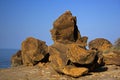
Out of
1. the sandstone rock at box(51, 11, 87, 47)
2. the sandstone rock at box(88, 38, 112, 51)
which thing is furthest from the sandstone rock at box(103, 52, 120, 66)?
the sandstone rock at box(88, 38, 112, 51)

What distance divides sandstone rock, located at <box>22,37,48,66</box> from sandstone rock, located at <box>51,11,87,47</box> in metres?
1.96

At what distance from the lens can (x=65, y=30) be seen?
3127 cm

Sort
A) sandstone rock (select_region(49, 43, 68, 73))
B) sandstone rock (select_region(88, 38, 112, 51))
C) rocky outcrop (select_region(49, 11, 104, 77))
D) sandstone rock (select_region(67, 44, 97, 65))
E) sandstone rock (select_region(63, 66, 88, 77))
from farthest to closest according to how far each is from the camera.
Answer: sandstone rock (select_region(88, 38, 112, 51))
sandstone rock (select_region(49, 43, 68, 73))
rocky outcrop (select_region(49, 11, 104, 77))
sandstone rock (select_region(67, 44, 97, 65))
sandstone rock (select_region(63, 66, 88, 77))

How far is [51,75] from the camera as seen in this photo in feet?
86.6

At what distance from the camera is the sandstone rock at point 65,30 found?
1228 inches

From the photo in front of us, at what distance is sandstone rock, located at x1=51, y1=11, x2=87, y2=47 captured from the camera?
1228 inches

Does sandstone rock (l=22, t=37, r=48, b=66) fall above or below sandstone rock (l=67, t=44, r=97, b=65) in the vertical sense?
above

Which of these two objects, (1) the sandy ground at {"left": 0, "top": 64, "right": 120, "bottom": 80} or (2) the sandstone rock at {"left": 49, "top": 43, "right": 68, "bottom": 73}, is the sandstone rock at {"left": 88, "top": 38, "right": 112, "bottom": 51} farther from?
(2) the sandstone rock at {"left": 49, "top": 43, "right": 68, "bottom": 73}

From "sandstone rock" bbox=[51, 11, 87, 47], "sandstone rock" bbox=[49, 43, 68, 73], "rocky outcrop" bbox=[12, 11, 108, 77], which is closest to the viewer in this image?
"rocky outcrop" bbox=[12, 11, 108, 77]

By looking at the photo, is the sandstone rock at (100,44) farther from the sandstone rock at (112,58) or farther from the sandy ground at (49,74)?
the sandy ground at (49,74)

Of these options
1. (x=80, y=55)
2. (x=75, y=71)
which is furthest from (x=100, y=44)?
(x=75, y=71)

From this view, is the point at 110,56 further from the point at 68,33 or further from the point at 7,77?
the point at 7,77

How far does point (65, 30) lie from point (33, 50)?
14.3ft

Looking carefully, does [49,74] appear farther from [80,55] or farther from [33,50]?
[33,50]
